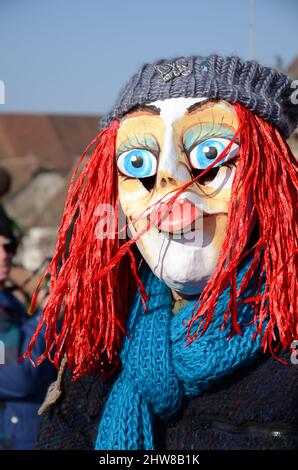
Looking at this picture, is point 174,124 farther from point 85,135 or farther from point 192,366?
point 85,135

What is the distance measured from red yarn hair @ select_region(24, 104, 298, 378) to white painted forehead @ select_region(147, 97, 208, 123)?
0.33ft

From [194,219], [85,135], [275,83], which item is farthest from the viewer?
[85,135]

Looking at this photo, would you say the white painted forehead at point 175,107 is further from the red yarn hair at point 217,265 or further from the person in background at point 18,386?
the person in background at point 18,386

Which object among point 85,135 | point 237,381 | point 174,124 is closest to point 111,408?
point 237,381

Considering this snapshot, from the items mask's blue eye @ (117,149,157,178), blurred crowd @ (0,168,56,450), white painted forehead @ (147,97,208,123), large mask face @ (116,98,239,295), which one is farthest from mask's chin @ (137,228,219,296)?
blurred crowd @ (0,168,56,450)

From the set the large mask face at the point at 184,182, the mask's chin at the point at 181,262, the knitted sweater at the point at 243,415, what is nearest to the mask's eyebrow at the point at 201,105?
the large mask face at the point at 184,182

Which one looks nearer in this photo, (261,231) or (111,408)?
(261,231)

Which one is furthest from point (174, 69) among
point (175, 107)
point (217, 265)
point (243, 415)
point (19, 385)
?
point (19, 385)

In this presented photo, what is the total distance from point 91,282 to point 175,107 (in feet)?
1.39

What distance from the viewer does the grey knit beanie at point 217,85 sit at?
4.66 ft

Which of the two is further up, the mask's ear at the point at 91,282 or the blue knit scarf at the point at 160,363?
the mask's ear at the point at 91,282
